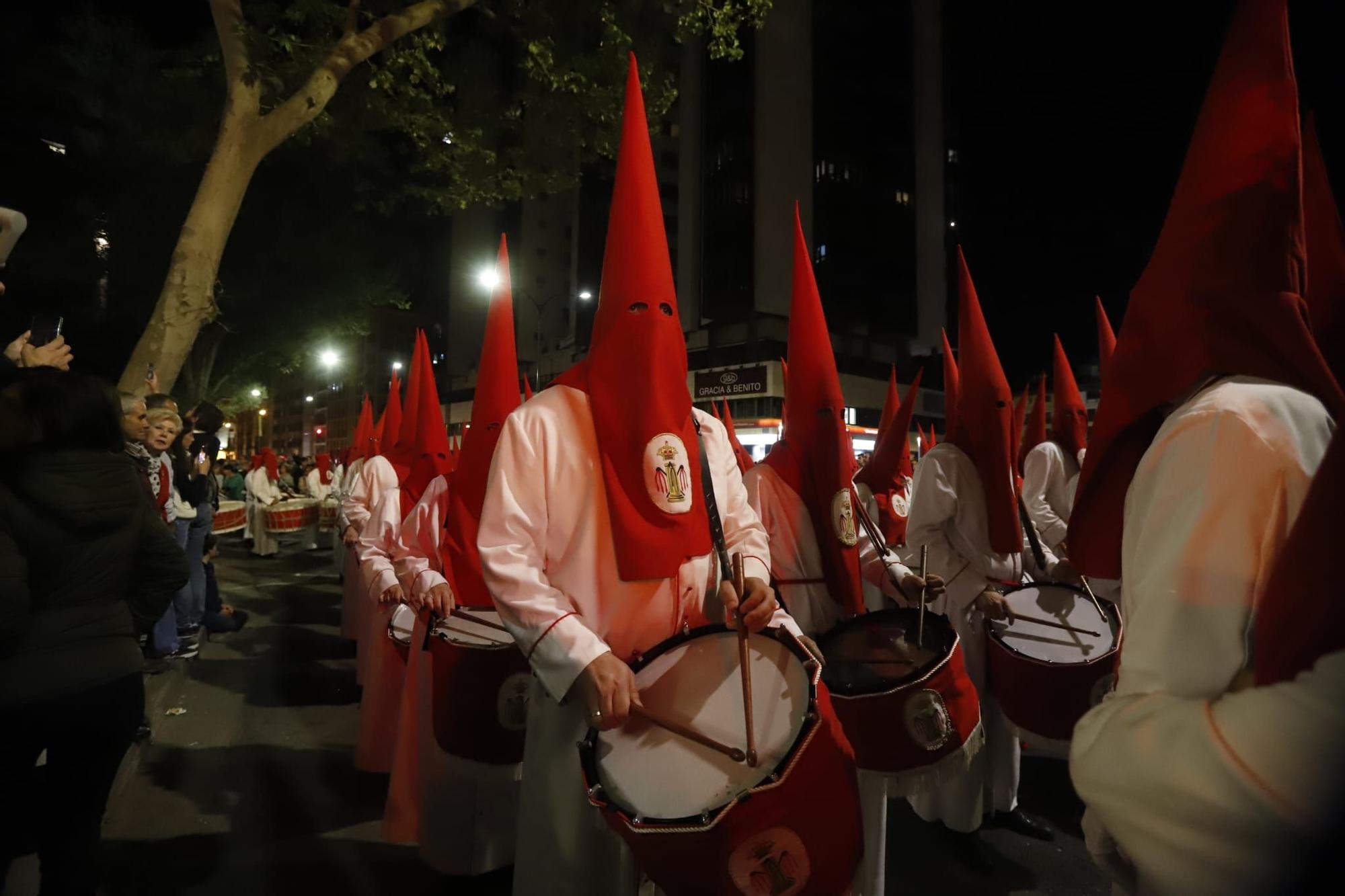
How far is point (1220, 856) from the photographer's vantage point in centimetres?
79

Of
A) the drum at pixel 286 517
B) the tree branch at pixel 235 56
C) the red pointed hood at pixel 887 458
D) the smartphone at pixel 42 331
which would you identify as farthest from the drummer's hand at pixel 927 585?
the drum at pixel 286 517

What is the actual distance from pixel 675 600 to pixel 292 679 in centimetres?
631

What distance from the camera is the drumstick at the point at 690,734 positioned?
5.81 feet

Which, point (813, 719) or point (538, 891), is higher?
point (813, 719)

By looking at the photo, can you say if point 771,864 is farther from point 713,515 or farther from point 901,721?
point 901,721

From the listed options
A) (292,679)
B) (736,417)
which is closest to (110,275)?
(292,679)

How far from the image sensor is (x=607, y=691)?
1811mm

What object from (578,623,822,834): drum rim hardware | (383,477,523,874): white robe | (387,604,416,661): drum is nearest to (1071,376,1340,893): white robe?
(578,623,822,834): drum rim hardware

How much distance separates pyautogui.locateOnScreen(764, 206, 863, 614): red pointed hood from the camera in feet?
11.2

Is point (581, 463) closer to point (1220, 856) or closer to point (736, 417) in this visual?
point (1220, 856)

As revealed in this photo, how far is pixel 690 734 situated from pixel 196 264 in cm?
597

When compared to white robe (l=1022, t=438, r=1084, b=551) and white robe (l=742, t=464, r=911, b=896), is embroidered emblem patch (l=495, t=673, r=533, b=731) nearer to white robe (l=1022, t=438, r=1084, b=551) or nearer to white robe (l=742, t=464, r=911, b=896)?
white robe (l=742, t=464, r=911, b=896)

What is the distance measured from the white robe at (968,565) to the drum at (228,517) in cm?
1180

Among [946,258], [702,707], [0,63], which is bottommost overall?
[702,707]
